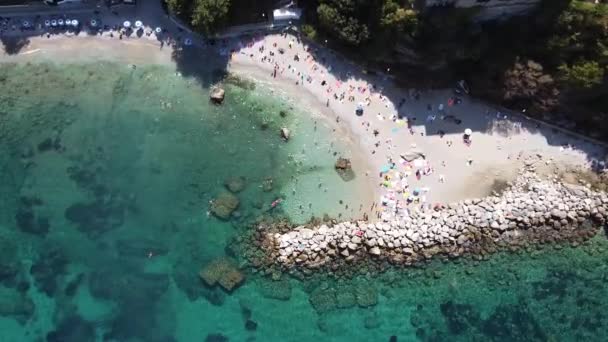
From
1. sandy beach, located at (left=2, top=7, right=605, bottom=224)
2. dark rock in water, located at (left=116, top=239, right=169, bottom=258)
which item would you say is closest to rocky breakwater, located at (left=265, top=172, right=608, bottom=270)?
sandy beach, located at (left=2, top=7, right=605, bottom=224)

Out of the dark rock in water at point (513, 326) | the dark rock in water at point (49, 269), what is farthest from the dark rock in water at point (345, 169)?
the dark rock in water at point (49, 269)

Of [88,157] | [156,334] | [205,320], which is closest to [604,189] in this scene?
[205,320]

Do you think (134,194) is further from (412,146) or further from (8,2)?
(412,146)

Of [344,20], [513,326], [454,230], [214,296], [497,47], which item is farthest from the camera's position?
[214,296]

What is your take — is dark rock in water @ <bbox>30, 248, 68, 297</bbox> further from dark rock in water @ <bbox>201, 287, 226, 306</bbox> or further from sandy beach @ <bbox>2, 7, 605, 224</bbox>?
sandy beach @ <bbox>2, 7, 605, 224</bbox>

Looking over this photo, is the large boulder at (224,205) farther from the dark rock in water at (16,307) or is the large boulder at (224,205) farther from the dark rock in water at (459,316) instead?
the dark rock in water at (459,316)

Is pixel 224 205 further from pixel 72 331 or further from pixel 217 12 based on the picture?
pixel 72 331

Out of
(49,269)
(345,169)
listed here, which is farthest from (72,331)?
(345,169)
